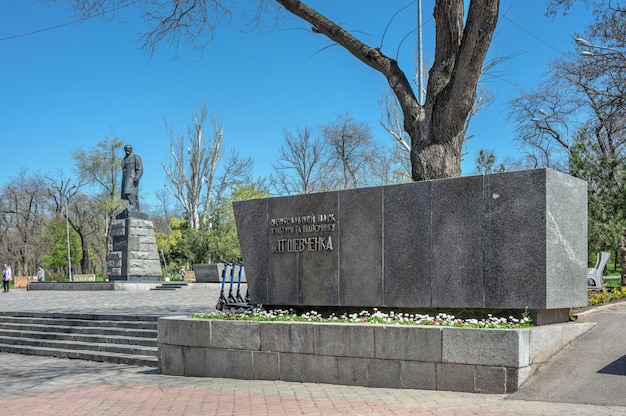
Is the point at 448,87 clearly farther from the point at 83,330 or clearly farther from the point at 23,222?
the point at 23,222

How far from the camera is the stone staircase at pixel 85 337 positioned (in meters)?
12.6

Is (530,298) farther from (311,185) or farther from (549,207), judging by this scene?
(311,185)

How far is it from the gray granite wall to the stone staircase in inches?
129

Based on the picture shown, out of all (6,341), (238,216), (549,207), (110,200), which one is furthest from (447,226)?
(110,200)

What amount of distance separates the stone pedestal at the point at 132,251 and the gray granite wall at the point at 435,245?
69.3 feet

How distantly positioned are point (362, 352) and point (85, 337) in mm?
7989

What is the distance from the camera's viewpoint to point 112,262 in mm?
31359

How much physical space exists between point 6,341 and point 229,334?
873cm

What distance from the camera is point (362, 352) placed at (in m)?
8.48

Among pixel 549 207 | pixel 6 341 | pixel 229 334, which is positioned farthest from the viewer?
pixel 6 341

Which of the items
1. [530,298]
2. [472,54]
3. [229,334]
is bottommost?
[229,334]

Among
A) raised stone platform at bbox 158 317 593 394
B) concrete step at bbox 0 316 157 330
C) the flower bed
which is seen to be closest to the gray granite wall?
the flower bed

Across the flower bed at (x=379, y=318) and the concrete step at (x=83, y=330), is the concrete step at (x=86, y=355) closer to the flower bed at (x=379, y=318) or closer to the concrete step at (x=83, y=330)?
the concrete step at (x=83, y=330)

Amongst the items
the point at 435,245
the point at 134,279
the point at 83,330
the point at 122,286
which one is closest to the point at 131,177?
the point at 134,279
